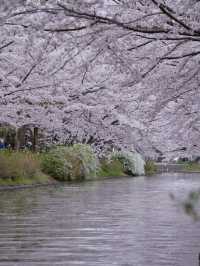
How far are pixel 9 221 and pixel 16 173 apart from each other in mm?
19251

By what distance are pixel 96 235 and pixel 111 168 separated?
42096mm

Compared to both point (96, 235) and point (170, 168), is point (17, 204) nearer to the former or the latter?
point (96, 235)

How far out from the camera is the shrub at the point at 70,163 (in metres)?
42.8

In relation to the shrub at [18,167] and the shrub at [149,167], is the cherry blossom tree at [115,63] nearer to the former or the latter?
the shrub at [18,167]

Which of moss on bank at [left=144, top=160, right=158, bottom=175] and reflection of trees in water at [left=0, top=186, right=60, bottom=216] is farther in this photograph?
moss on bank at [left=144, top=160, right=158, bottom=175]

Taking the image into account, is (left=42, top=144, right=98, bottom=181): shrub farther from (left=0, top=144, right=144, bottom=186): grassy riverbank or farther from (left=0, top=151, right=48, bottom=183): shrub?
(left=0, top=151, right=48, bottom=183): shrub

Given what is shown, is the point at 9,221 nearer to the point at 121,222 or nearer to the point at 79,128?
the point at 121,222

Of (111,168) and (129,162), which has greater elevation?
(129,162)

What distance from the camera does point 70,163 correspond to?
4409cm

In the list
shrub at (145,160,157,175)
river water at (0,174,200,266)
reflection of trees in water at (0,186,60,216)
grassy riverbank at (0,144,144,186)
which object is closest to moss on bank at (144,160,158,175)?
shrub at (145,160,157,175)

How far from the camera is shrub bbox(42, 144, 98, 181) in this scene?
42.8 m

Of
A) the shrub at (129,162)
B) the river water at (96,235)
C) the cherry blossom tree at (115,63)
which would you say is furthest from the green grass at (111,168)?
the cherry blossom tree at (115,63)

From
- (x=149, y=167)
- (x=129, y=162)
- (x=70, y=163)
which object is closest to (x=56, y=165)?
(x=70, y=163)

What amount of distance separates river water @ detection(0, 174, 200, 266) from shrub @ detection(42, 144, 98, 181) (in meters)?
19.9
